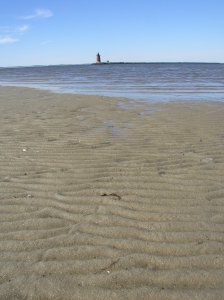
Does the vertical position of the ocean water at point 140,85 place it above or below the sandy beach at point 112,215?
above

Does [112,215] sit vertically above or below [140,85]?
below

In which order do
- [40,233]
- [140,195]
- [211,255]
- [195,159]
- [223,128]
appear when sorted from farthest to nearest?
1. [223,128]
2. [195,159]
3. [140,195]
4. [40,233]
5. [211,255]

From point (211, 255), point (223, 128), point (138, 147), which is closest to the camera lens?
point (211, 255)

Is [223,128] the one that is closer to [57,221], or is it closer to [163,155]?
[163,155]

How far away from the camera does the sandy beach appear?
6.63 feet

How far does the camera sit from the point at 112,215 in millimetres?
2803

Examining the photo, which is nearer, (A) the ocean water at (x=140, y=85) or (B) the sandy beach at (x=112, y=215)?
(B) the sandy beach at (x=112, y=215)

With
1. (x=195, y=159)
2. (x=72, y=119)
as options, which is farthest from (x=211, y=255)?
(x=72, y=119)

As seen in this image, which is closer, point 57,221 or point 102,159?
point 57,221

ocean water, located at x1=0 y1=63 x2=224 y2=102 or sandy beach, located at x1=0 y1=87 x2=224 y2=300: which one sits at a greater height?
ocean water, located at x1=0 y1=63 x2=224 y2=102

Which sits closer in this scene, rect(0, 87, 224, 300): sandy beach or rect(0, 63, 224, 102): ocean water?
rect(0, 87, 224, 300): sandy beach

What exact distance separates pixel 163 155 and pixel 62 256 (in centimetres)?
240

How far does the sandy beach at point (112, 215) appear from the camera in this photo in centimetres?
202

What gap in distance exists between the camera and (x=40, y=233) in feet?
8.35
